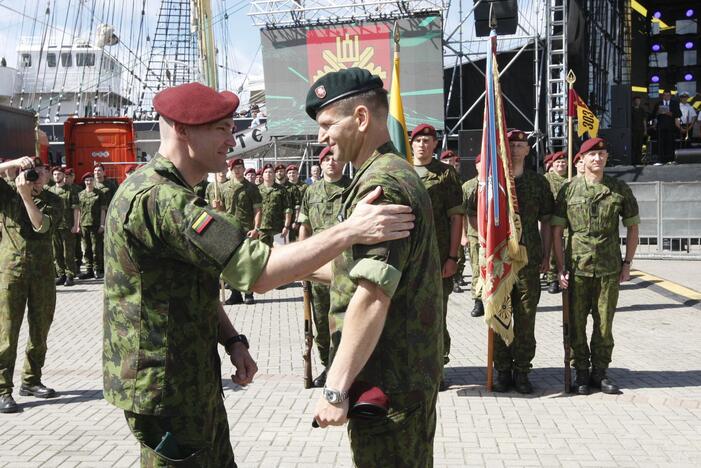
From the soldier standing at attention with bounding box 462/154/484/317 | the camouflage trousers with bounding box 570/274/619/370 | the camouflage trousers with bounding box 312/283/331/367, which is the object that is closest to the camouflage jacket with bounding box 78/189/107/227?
the soldier standing at attention with bounding box 462/154/484/317

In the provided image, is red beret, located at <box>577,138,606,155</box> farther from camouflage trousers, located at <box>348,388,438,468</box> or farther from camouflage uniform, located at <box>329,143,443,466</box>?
camouflage trousers, located at <box>348,388,438,468</box>

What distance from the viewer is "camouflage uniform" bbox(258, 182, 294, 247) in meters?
14.0

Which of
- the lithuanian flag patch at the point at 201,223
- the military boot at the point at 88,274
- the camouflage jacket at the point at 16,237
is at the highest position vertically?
the lithuanian flag patch at the point at 201,223

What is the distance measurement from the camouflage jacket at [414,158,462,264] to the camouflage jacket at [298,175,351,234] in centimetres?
85

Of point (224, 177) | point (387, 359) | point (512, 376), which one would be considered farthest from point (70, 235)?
point (387, 359)

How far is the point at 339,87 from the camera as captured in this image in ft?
9.10

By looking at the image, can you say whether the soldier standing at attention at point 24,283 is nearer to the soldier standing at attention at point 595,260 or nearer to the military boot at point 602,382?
the soldier standing at attention at point 595,260

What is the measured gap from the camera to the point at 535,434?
5543 mm

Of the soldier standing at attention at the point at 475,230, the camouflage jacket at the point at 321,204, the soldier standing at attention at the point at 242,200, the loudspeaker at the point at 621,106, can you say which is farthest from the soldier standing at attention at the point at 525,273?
the loudspeaker at the point at 621,106

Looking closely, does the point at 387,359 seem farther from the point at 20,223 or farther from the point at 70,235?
the point at 70,235

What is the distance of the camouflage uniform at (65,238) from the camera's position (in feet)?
49.9

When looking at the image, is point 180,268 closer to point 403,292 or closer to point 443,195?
point 403,292

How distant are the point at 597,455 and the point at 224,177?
968 cm

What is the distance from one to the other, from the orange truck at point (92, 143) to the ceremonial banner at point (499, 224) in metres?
16.6
